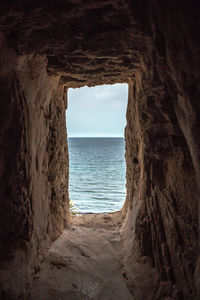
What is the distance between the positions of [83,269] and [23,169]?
1.96 metres

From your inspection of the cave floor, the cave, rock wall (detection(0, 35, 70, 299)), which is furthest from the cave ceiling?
the cave floor

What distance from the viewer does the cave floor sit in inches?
110

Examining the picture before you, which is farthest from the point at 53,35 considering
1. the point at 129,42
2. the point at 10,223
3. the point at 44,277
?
the point at 44,277

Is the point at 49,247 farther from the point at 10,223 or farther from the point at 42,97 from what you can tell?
the point at 42,97

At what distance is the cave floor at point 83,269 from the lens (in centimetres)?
279

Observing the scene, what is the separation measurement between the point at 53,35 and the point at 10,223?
2.40 meters

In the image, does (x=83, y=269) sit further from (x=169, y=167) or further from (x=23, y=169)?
(x=169, y=167)

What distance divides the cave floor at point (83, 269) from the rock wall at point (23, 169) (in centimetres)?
23

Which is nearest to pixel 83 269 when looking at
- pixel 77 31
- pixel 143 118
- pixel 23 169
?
pixel 23 169

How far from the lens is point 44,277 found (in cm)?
295

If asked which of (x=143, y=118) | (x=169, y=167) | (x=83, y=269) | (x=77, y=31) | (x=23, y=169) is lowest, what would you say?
(x=83, y=269)

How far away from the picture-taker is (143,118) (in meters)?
3.13

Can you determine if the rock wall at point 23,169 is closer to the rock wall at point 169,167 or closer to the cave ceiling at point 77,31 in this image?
the cave ceiling at point 77,31

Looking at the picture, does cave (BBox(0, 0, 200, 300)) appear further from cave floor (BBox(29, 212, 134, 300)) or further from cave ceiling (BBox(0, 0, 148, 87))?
cave floor (BBox(29, 212, 134, 300))
